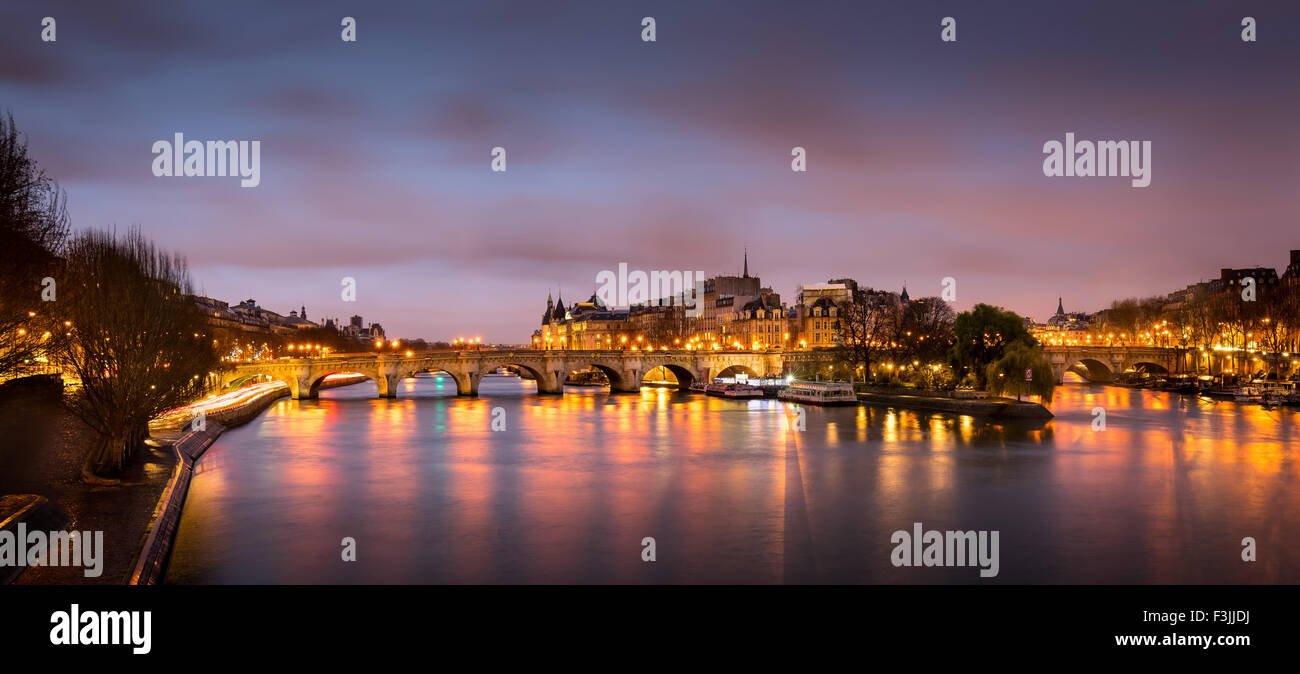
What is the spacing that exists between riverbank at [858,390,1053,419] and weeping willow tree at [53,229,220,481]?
44478mm

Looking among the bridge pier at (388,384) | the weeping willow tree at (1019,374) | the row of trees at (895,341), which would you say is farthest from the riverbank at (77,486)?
the row of trees at (895,341)

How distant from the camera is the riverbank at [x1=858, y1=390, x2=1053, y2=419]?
54.7 meters

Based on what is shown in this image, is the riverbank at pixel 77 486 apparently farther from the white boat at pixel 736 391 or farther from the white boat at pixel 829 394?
the white boat at pixel 736 391

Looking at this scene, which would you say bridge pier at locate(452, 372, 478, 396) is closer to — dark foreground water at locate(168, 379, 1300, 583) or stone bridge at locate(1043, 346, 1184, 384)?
dark foreground water at locate(168, 379, 1300, 583)

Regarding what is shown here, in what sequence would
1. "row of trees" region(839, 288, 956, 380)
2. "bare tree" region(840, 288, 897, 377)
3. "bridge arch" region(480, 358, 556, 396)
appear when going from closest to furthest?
"row of trees" region(839, 288, 956, 380), "bare tree" region(840, 288, 897, 377), "bridge arch" region(480, 358, 556, 396)

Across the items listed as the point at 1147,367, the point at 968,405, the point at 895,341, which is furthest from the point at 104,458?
the point at 1147,367

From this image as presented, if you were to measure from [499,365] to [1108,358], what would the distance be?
216ft

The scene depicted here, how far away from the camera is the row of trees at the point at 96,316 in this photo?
22.0 m

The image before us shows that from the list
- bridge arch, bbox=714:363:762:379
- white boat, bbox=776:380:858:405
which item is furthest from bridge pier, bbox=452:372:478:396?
white boat, bbox=776:380:858:405

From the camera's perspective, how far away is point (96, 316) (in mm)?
28109

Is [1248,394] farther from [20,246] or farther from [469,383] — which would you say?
[20,246]

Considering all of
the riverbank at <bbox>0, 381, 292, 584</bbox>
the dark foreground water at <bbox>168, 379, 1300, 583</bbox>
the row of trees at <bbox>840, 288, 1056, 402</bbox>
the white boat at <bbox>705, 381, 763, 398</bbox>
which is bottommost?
the dark foreground water at <bbox>168, 379, 1300, 583</bbox>
